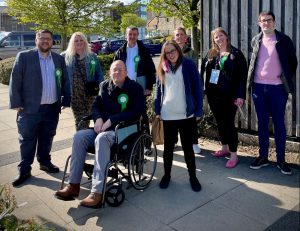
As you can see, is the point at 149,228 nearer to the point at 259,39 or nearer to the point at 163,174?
the point at 163,174

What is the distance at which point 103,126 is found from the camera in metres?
4.02

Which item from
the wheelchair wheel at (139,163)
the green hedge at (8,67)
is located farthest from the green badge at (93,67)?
the green hedge at (8,67)

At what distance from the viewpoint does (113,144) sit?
12.5 feet

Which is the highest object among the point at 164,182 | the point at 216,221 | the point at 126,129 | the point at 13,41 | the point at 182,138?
the point at 13,41

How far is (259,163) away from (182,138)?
1177 millimetres

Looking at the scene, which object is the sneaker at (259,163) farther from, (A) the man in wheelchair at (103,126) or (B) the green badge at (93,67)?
(B) the green badge at (93,67)

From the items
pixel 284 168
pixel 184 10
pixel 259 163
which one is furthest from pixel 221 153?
pixel 184 10

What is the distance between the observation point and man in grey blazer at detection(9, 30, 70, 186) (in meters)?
4.37

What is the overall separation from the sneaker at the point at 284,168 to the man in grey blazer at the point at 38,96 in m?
2.73

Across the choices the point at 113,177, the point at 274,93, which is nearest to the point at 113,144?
the point at 113,177

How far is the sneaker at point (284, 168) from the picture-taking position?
4.40 meters

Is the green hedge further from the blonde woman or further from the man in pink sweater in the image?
the man in pink sweater

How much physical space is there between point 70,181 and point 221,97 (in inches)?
81.9

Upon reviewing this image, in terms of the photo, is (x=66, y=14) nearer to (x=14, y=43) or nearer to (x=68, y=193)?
(x=14, y=43)
